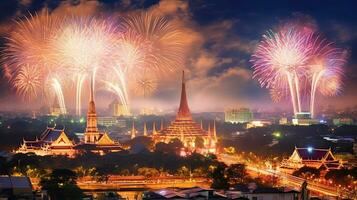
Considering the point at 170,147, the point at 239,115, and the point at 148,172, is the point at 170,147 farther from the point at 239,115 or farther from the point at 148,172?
the point at 239,115

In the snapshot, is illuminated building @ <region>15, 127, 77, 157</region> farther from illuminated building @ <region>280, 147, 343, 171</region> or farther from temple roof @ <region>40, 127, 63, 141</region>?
illuminated building @ <region>280, 147, 343, 171</region>

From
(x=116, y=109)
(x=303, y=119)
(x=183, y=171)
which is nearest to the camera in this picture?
(x=183, y=171)

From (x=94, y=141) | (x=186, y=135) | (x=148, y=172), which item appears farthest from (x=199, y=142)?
(x=148, y=172)

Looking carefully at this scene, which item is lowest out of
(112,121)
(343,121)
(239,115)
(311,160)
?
(311,160)

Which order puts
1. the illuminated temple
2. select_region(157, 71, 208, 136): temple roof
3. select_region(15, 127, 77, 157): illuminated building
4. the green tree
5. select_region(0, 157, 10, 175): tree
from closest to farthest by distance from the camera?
1. the green tree
2. select_region(0, 157, 10, 175): tree
3. select_region(15, 127, 77, 157): illuminated building
4. the illuminated temple
5. select_region(157, 71, 208, 136): temple roof

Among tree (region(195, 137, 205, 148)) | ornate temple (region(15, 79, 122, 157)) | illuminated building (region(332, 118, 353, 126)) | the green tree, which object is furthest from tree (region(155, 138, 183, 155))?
illuminated building (region(332, 118, 353, 126))

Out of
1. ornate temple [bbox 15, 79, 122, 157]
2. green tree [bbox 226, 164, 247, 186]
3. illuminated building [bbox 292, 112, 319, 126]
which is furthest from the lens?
illuminated building [bbox 292, 112, 319, 126]
